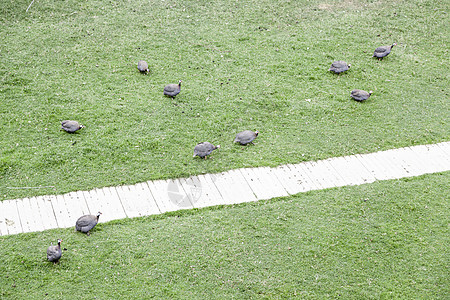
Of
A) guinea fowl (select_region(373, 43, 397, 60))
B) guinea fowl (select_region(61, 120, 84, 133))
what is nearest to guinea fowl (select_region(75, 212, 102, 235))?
guinea fowl (select_region(61, 120, 84, 133))

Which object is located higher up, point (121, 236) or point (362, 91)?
point (362, 91)

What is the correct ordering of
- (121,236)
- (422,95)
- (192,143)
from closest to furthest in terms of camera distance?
(121,236) < (192,143) < (422,95)

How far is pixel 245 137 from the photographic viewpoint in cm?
1047

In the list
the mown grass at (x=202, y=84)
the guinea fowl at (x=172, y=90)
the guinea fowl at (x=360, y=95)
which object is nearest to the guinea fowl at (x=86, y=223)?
the mown grass at (x=202, y=84)

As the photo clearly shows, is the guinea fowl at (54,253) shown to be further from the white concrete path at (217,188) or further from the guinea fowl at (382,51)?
the guinea fowl at (382,51)

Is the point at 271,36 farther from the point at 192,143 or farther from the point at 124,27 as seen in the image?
the point at 192,143

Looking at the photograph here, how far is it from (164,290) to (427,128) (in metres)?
8.58

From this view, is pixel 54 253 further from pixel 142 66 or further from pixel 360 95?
pixel 360 95

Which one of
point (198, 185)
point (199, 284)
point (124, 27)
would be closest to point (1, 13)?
point (124, 27)

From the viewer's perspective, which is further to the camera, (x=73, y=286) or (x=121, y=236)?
(x=121, y=236)

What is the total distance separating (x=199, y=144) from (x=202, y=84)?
10.6ft

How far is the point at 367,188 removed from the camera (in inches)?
379

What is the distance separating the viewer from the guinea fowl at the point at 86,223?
317 inches

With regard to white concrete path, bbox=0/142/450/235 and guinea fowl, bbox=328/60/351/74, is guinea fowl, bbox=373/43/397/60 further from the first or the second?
white concrete path, bbox=0/142/450/235
